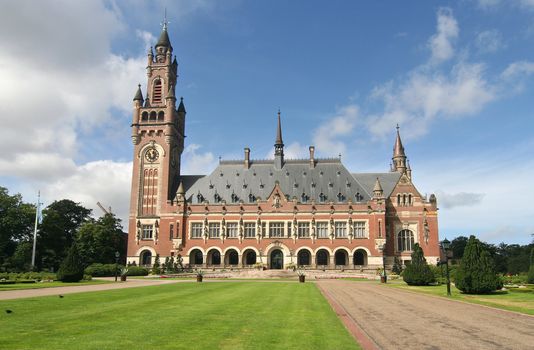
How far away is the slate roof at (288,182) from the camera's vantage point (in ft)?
263

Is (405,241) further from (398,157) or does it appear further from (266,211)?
(266,211)

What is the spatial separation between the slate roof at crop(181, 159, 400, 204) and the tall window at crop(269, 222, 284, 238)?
542 cm

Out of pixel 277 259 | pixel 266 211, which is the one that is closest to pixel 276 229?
pixel 266 211

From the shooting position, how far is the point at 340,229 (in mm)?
77562

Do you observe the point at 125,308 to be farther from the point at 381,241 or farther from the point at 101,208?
the point at 101,208

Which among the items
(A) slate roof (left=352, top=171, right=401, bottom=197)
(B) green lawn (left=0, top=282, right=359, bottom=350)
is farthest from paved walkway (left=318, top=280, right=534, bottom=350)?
(A) slate roof (left=352, top=171, right=401, bottom=197)

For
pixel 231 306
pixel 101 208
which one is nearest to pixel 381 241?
pixel 231 306

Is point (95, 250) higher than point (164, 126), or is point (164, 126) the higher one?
point (164, 126)

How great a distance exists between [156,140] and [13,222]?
28433 millimetres

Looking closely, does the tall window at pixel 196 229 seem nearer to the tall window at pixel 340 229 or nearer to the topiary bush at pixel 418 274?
the tall window at pixel 340 229

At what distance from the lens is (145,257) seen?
265 feet

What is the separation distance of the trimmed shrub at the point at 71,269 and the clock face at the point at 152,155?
41.0m

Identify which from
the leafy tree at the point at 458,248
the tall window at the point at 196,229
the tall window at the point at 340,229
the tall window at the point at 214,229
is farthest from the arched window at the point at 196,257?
the leafy tree at the point at 458,248

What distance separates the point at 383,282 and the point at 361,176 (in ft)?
129
